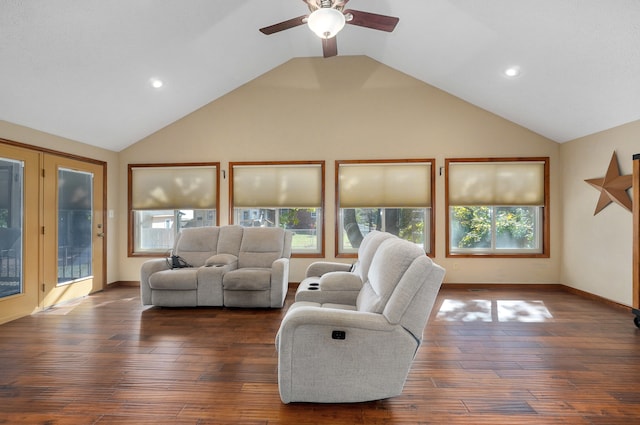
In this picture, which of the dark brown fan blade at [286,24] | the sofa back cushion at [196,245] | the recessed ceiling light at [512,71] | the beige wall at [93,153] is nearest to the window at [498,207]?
the recessed ceiling light at [512,71]

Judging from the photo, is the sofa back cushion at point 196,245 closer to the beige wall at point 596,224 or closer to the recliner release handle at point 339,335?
the recliner release handle at point 339,335

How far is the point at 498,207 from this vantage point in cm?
587

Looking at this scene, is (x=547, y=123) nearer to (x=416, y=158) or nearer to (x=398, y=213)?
(x=416, y=158)

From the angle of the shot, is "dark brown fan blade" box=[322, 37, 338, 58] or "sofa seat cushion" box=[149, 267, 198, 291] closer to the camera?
"dark brown fan blade" box=[322, 37, 338, 58]

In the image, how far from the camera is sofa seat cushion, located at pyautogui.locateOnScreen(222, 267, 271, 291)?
441 cm

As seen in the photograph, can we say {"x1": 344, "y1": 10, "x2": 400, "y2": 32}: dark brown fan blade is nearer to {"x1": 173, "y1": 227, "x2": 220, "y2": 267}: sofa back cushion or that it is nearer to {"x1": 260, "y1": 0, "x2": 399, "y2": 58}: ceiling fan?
{"x1": 260, "y1": 0, "x2": 399, "y2": 58}: ceiling fan

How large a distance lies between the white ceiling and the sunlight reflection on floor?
2.69 m

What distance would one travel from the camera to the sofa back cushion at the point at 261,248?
4.94 m

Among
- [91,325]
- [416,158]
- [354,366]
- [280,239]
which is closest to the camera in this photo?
[354,366]

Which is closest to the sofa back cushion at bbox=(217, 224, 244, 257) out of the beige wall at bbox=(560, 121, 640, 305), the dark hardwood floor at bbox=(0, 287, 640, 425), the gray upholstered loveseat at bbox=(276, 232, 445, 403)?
the dark hardwood floor at bbox=(0, 287, 640, 425)

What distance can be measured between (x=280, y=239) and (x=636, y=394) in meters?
3.97

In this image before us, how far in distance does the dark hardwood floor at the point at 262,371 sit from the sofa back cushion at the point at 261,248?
2.59 feet

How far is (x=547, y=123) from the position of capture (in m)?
5.21

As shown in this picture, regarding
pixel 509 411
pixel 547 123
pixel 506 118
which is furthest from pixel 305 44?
pixel 509 411
